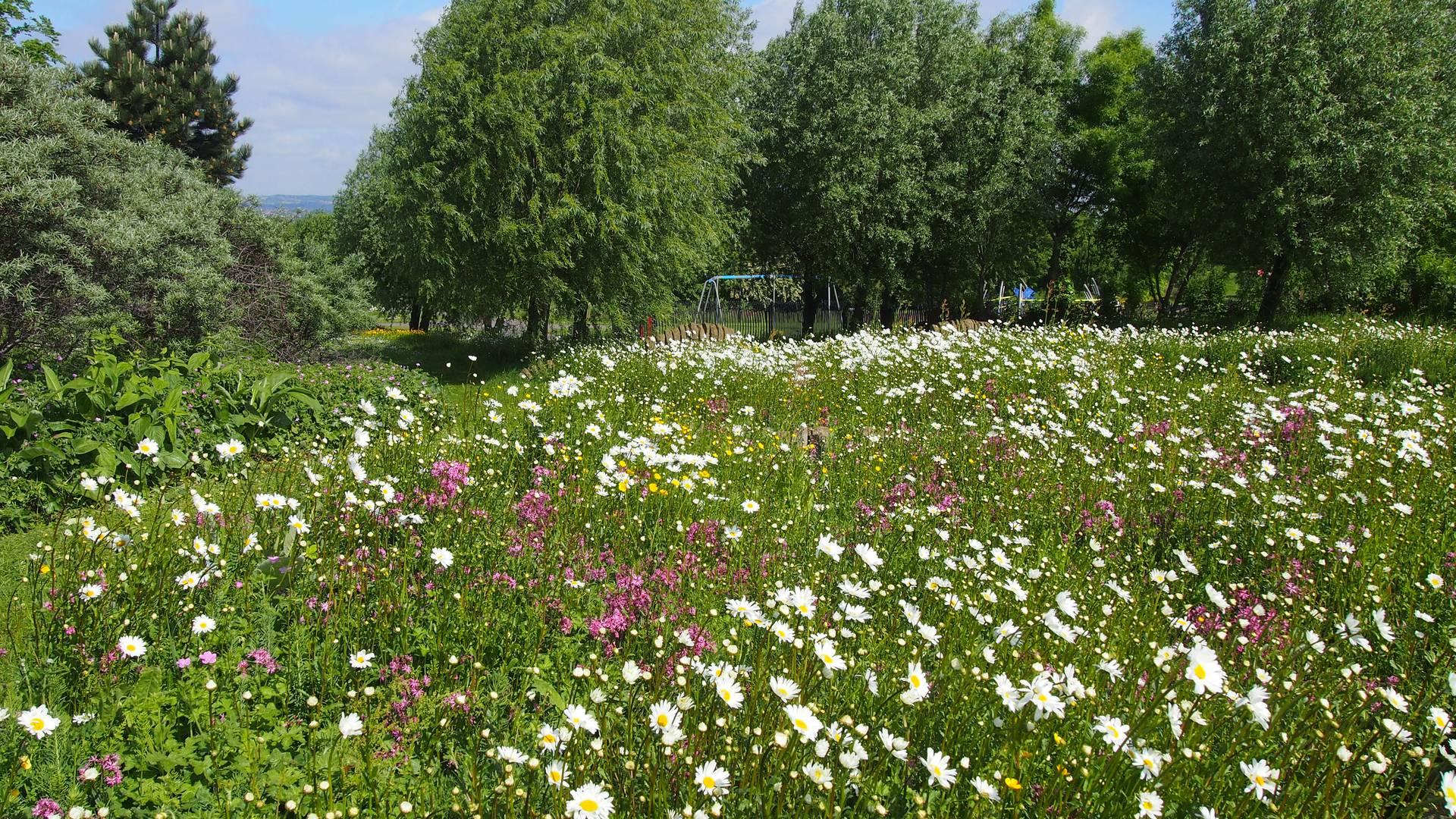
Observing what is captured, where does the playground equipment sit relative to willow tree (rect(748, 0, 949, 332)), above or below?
below

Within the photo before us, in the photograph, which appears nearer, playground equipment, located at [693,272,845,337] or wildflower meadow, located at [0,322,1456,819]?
wildflower meadow, located at [0,322,1456,819]

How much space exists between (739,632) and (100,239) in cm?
895

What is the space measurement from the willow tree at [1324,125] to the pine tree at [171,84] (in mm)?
27264

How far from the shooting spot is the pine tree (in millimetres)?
23000

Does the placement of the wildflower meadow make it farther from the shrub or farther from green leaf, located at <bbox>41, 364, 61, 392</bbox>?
green leaf, located at <bbox>41, 364, 61, 392</bbox>

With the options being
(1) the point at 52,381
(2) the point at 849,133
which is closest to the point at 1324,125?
(2) the point at 849,133

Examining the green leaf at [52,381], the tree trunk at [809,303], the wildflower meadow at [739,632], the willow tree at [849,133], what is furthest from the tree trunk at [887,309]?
the green leaf at [52,381]

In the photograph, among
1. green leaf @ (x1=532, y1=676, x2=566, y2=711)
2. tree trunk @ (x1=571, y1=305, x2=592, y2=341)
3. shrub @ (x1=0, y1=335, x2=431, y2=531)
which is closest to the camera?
green leaf @ (x1=532, y1=676, x2=566, y2=711)

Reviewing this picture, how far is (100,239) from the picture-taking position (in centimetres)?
815

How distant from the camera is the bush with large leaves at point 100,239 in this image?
25.5 ft

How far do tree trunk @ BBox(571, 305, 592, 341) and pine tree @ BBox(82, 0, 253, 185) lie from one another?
1398 cm

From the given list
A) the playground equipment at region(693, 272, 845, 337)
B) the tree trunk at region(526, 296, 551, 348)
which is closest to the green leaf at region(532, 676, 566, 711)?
Answer: the tree trunk at region(526, 296, 551, 348)

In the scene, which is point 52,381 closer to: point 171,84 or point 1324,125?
point 1324,125

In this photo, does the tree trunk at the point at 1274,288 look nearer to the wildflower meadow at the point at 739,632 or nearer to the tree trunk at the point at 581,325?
the wildflower meadow at the point at 739,632
